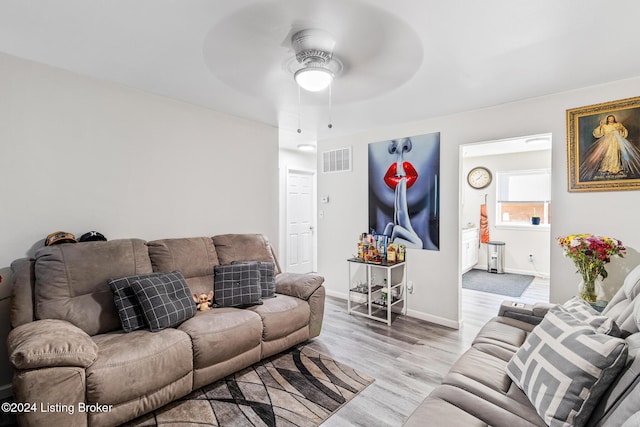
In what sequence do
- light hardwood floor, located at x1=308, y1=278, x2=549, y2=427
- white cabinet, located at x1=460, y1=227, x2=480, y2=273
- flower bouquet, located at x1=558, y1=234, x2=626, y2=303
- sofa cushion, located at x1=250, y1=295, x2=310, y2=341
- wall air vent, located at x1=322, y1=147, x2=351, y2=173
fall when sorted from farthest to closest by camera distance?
1. white cabinet, located at x1=460, y1=227, x2=480, y2=273
2. wall air vent, located at x1=322, y1=147, x2=351, y2=173
3. sofa cushion, located at x1=250, y1=295, x2=310, y2=341
4. flower bouquet, located at x1=558, y1=234, x2=626, y2=303
5. light hardwood floor, located at x1=308, y1=278, x2=549, y2=427

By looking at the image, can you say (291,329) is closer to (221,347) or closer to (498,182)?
(221,347)

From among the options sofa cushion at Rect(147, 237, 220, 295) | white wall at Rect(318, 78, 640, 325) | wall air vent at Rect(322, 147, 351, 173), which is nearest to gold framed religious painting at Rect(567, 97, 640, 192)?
white wall at Rect(318, 78, 640, 325)

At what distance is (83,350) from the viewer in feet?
5.46

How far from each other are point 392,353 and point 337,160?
2.75m

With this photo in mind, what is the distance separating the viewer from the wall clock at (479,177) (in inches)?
250

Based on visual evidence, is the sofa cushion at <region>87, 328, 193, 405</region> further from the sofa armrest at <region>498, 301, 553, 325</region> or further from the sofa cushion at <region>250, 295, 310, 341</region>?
the sofa armrest at <region>498, 301, 553, 325</region>

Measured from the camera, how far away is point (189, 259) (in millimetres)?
2838

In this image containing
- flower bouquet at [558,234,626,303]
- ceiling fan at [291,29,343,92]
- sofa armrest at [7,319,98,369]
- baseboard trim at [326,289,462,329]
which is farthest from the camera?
baseboard trim at [326,289,462,329]

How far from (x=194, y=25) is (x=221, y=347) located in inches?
84.9

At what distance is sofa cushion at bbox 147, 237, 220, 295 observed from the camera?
8.78 feet

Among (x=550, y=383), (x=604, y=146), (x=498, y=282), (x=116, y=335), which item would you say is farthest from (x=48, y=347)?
(x=498, y=282)

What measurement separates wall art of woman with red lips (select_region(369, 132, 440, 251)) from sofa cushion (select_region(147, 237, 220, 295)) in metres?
2.18

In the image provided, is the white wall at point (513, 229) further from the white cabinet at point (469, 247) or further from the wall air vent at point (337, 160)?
the wall air vent at point (337, 160)

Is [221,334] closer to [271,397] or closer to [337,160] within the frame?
[271,397]
